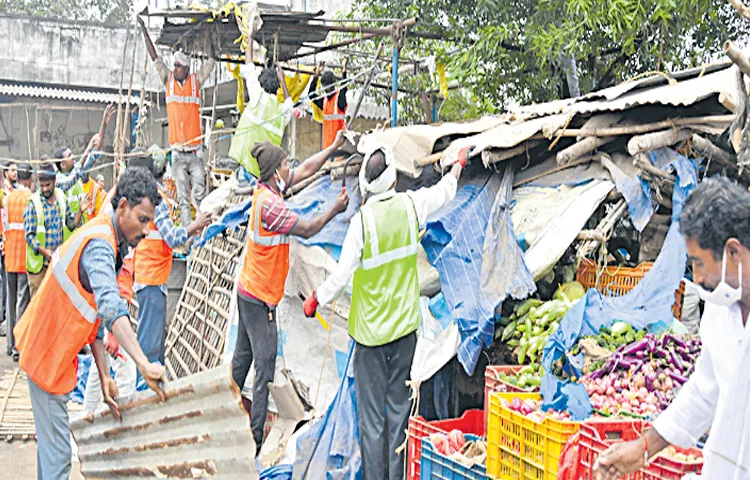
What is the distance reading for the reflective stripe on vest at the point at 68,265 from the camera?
4.21 metres

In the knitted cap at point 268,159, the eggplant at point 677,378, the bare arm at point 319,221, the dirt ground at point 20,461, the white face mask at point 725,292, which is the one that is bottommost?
the dirt ground at point 20,461

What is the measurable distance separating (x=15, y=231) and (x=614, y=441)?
365 inches

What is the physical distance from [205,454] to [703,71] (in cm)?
516

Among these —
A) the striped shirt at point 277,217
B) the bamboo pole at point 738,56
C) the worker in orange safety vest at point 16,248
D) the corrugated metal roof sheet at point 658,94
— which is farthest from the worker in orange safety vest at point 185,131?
the bamboo pole at point 738,56

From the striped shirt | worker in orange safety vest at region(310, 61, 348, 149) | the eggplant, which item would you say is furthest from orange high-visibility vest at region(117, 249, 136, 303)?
worker in orange safety vest at region(310, 61, 348, 149)

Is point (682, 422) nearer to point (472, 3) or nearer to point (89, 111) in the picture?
point (472, 3)

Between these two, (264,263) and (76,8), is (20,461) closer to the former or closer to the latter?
(264,263)

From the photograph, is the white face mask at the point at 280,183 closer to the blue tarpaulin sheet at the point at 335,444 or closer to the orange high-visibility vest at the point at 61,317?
the blue tarpaulin sheet at the point at 335,444

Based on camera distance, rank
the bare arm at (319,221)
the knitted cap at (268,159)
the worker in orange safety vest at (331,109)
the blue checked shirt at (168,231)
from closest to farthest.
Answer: the bare arm at (319,221)
the knitted cap at (268,159)
the blue checked shirt at (168,231)
the worker in orange safety vest at (331,109)

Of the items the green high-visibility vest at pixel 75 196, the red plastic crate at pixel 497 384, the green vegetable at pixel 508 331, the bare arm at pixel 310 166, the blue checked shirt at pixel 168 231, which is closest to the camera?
the red plastic crate at pixel 497 384

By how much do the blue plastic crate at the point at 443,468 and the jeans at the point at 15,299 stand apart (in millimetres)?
7406

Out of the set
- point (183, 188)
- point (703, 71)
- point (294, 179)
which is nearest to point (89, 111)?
point (183, 188)

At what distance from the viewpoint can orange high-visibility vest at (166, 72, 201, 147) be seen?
10.8 metres

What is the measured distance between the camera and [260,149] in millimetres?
6598
